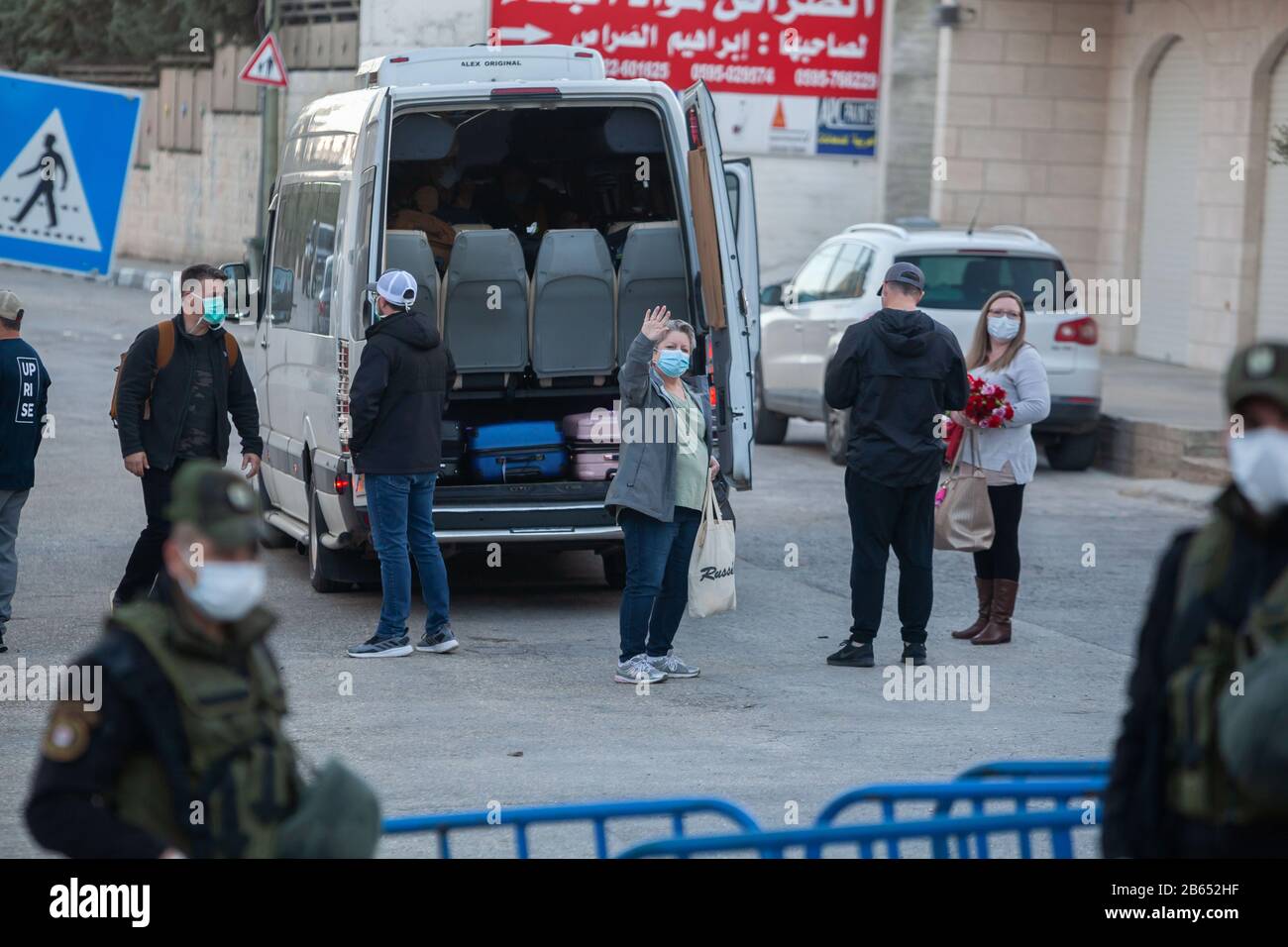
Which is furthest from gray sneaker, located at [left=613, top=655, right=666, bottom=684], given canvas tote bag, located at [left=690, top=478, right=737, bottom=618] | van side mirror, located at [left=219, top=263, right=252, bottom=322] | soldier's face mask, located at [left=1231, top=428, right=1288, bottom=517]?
soldier's face mask, located at [left=1231, top=428, right=1288, bottom=517]

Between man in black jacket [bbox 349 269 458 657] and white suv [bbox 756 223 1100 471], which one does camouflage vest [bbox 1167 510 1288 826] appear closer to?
man in black jacket [bbox 349 269 458 657]

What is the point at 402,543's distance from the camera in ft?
31.1

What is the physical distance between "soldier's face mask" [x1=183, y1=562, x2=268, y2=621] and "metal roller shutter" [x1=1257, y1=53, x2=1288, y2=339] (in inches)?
795

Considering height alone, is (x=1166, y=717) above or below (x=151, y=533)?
above

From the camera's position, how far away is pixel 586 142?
1222 cm

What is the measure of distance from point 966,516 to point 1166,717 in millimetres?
6565

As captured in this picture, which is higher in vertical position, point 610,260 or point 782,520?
point 610,260

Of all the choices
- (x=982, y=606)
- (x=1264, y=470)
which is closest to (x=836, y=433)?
(x=982, y=606)

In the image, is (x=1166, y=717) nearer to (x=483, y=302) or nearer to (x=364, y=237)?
(x=364, y=237)

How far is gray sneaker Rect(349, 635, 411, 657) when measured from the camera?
30.8 feet

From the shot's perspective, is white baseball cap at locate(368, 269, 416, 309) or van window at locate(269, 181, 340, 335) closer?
white baseball cap at locate(368, 269, 416, 309)

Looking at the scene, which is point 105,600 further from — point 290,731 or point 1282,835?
point 1282,835

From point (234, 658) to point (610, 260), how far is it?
806 centimetres

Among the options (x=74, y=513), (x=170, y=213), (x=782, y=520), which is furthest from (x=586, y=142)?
(x=170, y=213)
